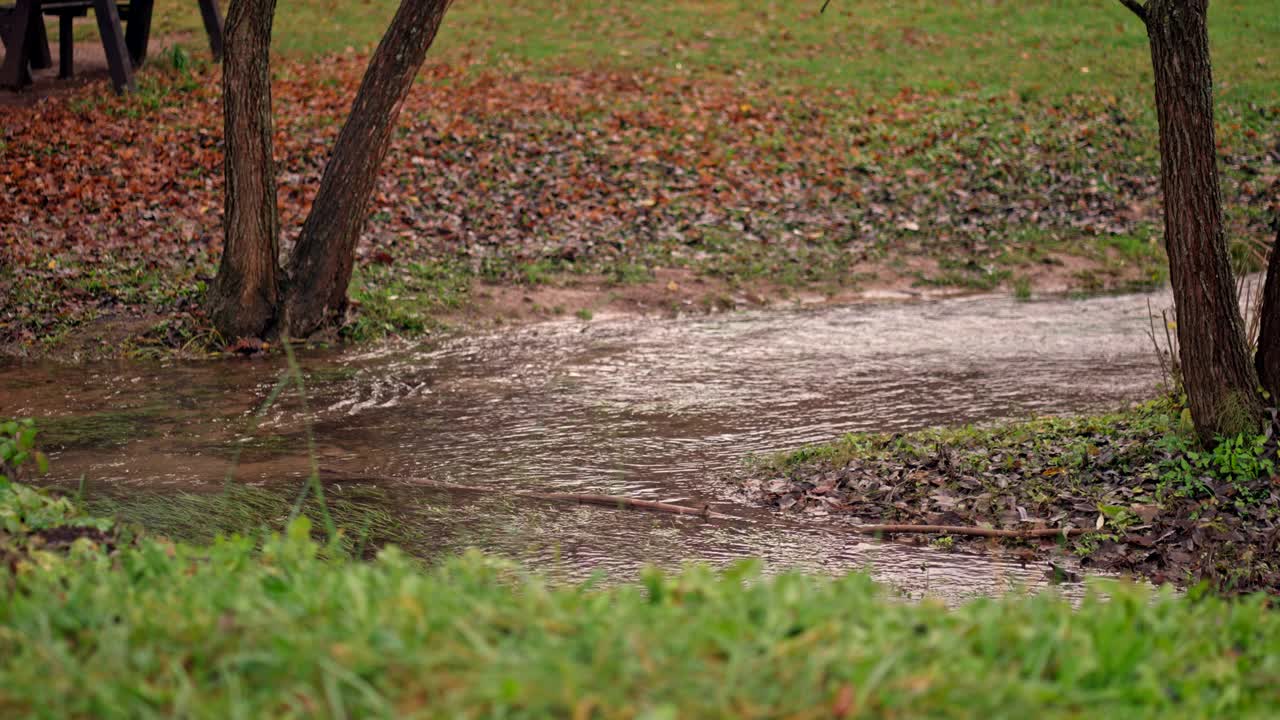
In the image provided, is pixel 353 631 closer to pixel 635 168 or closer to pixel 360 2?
pixel 635 168

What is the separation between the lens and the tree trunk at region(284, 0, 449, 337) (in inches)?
393

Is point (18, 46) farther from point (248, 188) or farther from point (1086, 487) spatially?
point (1086, 487)

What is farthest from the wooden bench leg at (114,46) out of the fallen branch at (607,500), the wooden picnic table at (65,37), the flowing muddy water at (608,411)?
the fallen branch at (607,500)

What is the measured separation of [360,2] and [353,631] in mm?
23621

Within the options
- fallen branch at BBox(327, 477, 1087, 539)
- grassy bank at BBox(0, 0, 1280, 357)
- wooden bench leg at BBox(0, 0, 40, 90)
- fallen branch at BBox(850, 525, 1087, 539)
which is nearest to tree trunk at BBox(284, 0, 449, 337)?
grassy bank at BBox(0, 0, 1280, 357)

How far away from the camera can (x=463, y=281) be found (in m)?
11.9

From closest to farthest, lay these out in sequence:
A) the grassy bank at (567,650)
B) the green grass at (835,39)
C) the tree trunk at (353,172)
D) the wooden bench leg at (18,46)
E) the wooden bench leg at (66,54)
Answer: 1. the grassy bank at (567,650)
2. the tree trunk at (353,172)
3. the wooden bench leg at (18,46)
4. the wooden bench leg at (66,54)
5. the green grass at (835,39)

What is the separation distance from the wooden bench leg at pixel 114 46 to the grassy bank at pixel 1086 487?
13.0 meters

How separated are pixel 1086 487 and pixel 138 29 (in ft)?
53.9

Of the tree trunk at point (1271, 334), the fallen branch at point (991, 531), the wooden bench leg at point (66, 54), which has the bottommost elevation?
the fallen branch at point (991, 531)

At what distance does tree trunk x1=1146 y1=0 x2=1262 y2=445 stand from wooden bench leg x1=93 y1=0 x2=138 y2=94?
14495 mm

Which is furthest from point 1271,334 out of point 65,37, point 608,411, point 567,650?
point 65,37

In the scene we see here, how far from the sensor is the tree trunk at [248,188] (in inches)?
373

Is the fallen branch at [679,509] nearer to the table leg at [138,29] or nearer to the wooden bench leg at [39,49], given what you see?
the wooden bench leg at [39,49]
